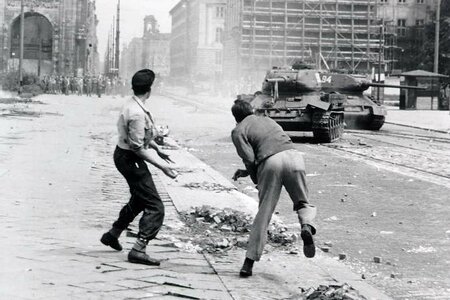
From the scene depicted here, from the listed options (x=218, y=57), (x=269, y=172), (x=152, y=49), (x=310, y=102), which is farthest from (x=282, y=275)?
(x=218, y=57)

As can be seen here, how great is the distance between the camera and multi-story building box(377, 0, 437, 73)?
73.3 metres

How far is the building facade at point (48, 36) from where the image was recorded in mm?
71875

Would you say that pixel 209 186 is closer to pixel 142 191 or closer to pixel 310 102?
pixel 142 191

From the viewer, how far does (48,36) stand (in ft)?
242

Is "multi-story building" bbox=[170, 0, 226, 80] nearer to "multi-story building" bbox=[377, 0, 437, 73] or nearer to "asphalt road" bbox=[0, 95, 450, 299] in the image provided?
"multi-story building" bbox=[377, 0, 437, 73]

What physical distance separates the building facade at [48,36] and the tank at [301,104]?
4981 cm

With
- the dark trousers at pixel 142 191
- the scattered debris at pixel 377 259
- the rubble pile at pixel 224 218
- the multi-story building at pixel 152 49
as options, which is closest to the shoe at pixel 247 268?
the dark trousers at pixel 142 191

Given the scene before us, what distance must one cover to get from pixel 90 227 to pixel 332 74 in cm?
2029

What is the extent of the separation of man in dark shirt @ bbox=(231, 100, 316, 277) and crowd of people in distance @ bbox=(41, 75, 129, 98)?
178 ft

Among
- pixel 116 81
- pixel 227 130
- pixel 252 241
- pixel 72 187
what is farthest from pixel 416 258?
pixel 116 81

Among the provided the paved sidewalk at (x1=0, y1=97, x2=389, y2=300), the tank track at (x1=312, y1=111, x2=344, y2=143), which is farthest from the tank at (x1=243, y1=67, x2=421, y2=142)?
the paved sidewalk at (x1=0, y1=97, x2=389, y2=300)

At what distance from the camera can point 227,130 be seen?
2720cm

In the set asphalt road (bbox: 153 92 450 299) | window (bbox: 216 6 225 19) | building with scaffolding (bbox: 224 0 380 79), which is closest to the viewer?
asphalt road (bbox: 153 92 450 299)

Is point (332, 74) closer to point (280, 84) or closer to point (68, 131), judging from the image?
point (280, 84)
